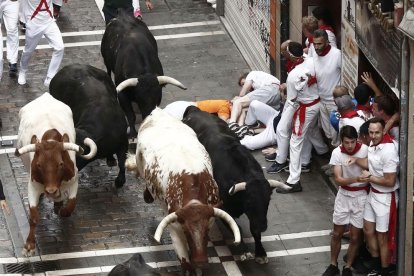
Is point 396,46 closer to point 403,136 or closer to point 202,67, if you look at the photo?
point 403,136

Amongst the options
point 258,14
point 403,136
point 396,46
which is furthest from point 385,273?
point 258,14

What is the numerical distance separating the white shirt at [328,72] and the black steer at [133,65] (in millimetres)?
2620

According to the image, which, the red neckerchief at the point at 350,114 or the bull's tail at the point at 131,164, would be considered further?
the bull's tail at the point at 131,164

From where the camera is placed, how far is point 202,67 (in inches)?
875

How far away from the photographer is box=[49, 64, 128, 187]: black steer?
1706cm

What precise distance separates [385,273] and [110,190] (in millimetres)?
4707

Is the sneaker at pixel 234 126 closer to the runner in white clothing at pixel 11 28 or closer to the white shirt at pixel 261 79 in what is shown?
the white shirt at pixel 261 79

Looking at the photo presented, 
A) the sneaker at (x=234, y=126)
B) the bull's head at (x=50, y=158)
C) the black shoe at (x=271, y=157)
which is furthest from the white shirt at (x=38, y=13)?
the bull's head at (x=50, y=158)

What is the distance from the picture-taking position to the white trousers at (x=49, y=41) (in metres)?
21.0

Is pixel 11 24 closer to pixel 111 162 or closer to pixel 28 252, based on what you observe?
pixel 111 162

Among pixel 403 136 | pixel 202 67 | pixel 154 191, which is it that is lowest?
pixel 202 67

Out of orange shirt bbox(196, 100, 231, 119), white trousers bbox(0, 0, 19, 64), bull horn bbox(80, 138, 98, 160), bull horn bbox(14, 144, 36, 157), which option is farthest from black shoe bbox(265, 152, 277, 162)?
white trousers bbox(0, 0, 19, 64)

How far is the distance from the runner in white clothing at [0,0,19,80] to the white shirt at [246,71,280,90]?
14.8ft

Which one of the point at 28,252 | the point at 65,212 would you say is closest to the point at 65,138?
the point at 65,212
